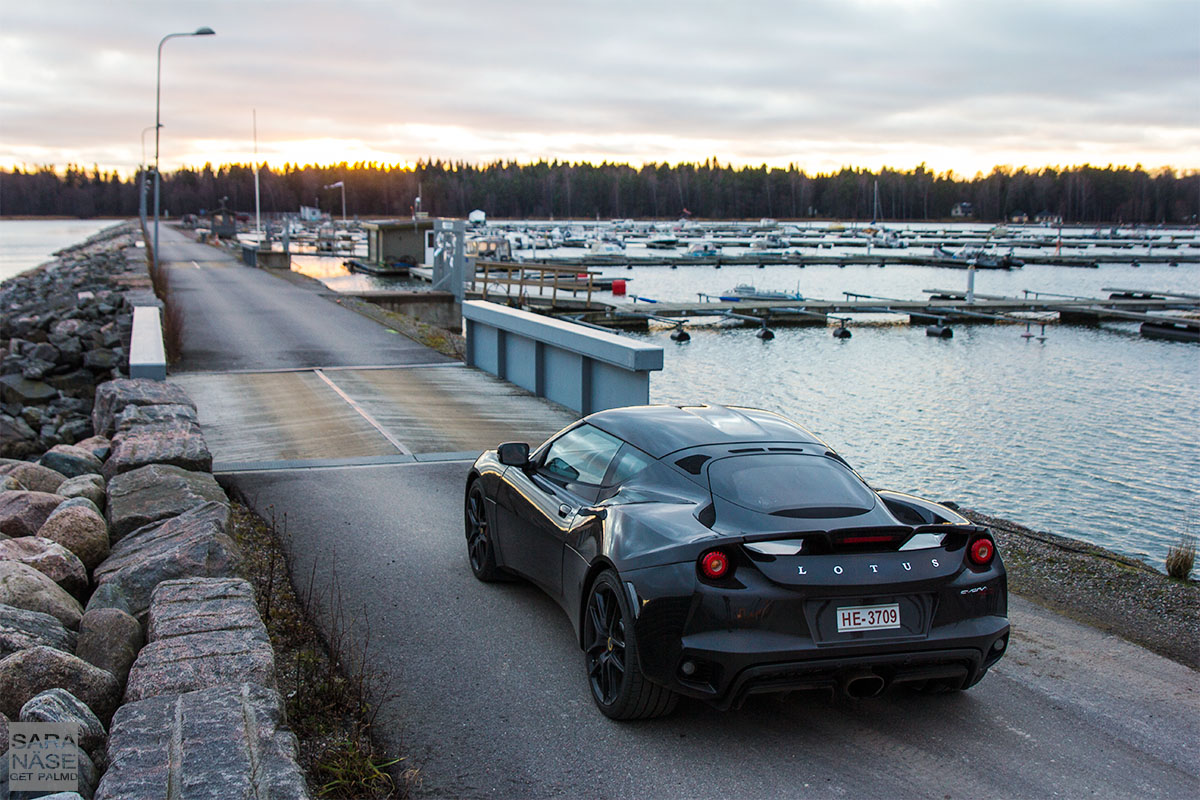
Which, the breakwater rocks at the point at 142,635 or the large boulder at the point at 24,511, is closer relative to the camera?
the breakwater rocks at the point at 142,635

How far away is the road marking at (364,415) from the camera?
12.0 metres

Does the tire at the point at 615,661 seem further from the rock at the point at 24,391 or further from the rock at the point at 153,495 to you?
the rock at the point at 24,391

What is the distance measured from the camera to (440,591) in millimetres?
7324

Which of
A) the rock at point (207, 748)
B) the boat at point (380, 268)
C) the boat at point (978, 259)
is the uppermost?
the boat at point (978, 259)

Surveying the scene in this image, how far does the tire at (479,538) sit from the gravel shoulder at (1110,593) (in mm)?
3889

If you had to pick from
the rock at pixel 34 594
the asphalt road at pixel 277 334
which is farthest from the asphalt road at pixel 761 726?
the asphalt road at pixel 277 334

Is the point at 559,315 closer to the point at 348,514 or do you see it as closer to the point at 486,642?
the point at 348,514

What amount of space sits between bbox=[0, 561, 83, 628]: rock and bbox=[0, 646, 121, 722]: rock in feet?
3.50

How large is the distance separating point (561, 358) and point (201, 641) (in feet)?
32.7

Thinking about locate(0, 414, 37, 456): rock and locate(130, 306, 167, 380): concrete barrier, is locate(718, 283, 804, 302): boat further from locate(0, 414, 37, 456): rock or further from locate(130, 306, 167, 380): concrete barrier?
locate(0, 414, 37, 456): rock

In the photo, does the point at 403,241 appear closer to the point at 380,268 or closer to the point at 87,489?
the point at 380,268

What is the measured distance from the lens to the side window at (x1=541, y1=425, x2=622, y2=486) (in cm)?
623

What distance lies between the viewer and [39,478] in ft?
33.0

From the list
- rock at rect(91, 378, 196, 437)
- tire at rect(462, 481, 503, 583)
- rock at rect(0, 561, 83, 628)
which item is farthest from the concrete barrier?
tire at rect(462, 481, 503, 583)
